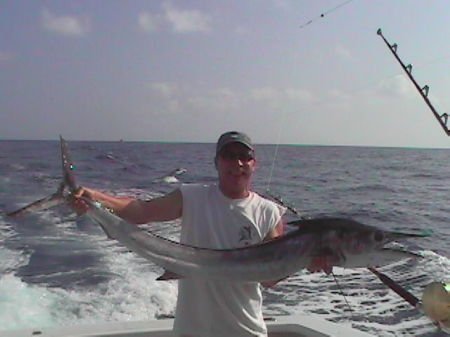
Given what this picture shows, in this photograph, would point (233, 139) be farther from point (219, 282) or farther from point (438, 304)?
point (438, 304)

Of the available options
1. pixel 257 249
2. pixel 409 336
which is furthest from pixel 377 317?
pixel 257 249

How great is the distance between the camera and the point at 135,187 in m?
20.0

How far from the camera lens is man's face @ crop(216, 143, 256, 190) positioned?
247 centimetres

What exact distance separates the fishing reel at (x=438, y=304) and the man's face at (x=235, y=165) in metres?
1.32

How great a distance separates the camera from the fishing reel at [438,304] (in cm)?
289

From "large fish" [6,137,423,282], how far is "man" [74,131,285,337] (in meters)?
0.10

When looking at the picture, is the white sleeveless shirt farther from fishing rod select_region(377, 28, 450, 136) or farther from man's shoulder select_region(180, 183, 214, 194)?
fishing rod select_region(377, 28, 450, 136)

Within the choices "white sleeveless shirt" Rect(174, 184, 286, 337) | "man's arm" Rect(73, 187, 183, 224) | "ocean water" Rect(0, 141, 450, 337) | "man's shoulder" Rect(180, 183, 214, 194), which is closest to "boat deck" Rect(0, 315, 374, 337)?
"ocean water" Rect(0, 141, 450, 337)

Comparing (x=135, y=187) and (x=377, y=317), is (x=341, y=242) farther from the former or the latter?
(x=135, y=187)

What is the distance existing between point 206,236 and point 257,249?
281mm

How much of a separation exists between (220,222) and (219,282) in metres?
0.28

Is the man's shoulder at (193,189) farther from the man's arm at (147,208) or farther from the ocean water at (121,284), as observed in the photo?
the ocean water at (121,284)

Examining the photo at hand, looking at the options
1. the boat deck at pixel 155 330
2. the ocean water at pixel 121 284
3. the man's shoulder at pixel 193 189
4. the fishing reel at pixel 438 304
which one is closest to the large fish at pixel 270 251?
the man's shoulder at pixel 193 189

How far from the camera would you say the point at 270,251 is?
2254 millimetres
